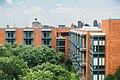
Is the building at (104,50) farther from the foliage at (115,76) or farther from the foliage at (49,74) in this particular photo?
the foliage at (49,74)

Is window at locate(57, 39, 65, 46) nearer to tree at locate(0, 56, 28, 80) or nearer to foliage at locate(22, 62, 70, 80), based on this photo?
tree at locate(0, 56, 28, 80)

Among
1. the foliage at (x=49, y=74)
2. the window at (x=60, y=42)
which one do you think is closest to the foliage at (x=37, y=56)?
the window at (x=60, y=42)

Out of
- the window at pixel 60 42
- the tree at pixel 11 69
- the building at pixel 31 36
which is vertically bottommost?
the tree at pixel 11 69

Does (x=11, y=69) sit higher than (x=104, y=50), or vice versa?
(x=104, y=50)

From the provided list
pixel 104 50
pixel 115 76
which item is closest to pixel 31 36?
pixel 104 50

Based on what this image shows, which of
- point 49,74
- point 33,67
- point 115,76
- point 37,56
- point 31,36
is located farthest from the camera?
point 31,36

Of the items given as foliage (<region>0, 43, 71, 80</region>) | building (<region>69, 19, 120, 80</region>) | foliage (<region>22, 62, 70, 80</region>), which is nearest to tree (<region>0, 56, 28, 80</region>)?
foliage (<region>0, 43, 71, 80</region>)

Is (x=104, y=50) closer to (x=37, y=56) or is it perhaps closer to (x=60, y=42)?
(x=37, y=56)

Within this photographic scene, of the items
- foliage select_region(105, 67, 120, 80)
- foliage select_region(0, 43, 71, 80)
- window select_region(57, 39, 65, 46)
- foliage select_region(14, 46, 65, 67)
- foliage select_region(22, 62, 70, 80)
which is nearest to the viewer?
foliage select_region(105, 67, 120, 80)

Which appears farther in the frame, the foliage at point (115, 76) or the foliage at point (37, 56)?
the foliage at point (37, 56)

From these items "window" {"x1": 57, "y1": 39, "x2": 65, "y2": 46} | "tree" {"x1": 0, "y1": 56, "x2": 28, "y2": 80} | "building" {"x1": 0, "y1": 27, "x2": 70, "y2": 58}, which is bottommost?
"tree" {"x1": 0, "y1": 56, "x2": 28, "y2": 80}

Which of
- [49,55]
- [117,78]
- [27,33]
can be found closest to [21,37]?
[27,33]

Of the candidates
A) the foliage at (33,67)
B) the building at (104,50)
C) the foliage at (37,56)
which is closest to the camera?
the foliage at (33,67)

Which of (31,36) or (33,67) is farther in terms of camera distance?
(31,36)
